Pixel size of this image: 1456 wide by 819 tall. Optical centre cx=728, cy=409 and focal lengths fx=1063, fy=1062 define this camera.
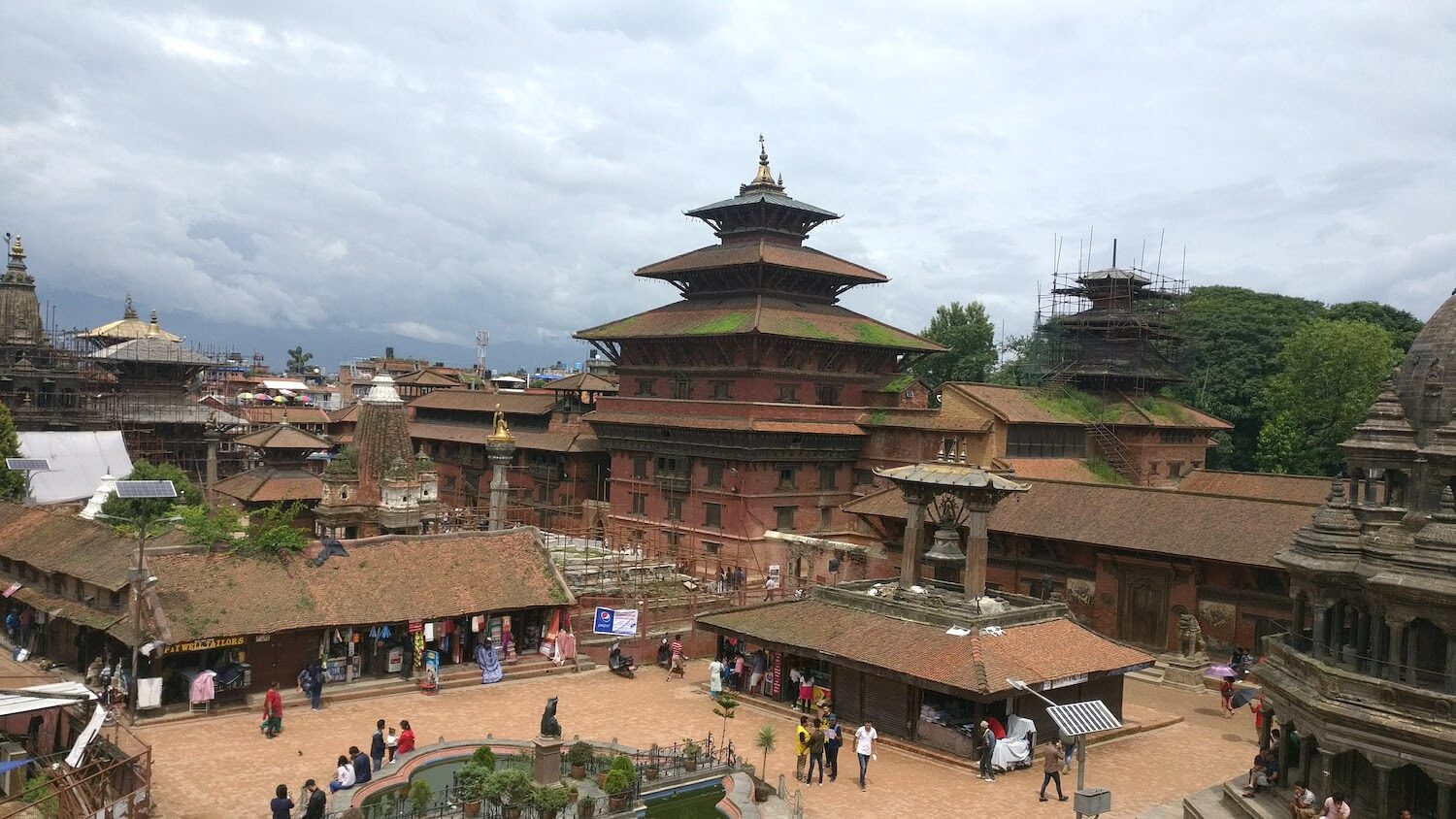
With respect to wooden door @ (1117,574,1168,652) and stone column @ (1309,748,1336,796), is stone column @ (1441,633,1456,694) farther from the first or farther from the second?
wooden door @ (1117,574,1168,652)

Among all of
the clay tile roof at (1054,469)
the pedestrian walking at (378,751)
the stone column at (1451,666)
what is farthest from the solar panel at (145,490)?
the clay tile roof at (1054,469)

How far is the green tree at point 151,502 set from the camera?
94.9 feet

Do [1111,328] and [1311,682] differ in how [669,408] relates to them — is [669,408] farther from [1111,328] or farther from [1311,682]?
[1311,682]

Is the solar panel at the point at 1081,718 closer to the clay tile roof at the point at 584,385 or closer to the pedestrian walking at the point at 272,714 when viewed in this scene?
the pedestrian walking at the point at 272,714

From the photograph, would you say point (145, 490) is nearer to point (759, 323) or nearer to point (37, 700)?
point (37, 700)

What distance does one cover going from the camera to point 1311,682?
18.8 m

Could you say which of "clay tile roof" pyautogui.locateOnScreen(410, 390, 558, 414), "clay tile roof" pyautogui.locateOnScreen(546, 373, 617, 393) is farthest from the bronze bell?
"clay tile roof" pyautogui.locateOnScreen(410, 390, 558, 414)

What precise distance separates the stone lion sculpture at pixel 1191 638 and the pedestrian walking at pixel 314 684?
24413 mm

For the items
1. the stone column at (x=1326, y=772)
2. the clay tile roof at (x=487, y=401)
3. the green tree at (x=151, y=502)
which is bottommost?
the stone column at (x=1326, y=772)

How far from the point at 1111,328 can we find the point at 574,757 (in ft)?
139

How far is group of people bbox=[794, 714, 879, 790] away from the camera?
2222 centimetres

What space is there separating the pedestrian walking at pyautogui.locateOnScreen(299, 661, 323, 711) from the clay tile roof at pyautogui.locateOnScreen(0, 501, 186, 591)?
4.95 meters

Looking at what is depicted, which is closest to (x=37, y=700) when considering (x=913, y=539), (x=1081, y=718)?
(x=1081, y=718)

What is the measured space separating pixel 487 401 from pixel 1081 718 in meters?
46.1
